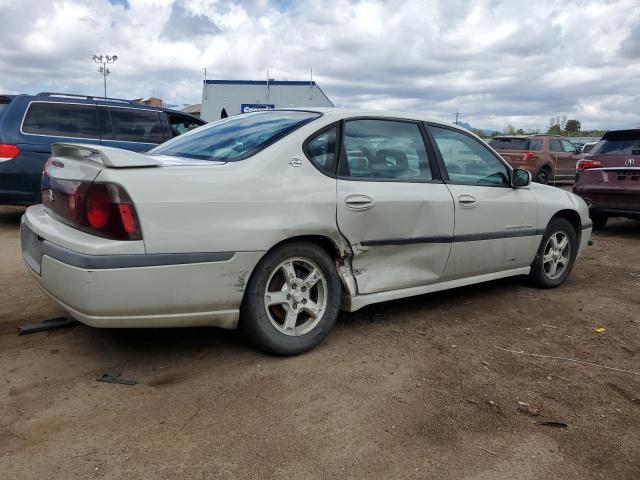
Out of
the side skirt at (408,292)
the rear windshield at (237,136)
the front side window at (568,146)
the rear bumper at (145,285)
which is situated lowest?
the side skirt at (408,292)

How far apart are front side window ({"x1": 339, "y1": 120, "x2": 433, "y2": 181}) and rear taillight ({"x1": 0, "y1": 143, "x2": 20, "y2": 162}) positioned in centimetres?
534

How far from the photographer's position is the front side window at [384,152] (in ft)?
12.1

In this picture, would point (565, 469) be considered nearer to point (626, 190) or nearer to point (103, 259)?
point (103, 259)

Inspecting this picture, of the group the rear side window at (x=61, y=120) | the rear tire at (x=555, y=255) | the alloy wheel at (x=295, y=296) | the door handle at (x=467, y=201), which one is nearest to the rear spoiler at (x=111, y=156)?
the alloy wheel at (x=295, y=296)

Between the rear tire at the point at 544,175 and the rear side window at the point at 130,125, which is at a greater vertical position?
the rear side window at the point at 130,125

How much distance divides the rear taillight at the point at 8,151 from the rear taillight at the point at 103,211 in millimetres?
4952

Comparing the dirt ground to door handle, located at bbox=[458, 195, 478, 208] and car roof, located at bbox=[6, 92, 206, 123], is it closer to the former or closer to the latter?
door handle, located at bbox=[458, 195, 478, 208]

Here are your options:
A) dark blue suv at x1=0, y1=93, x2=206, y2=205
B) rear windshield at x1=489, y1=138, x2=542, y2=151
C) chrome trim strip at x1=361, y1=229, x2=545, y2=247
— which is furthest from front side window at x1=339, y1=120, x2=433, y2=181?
rear windshield at x1=489, y1=138, x2=542, y2=151

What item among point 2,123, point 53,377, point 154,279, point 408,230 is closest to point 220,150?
point 154,279

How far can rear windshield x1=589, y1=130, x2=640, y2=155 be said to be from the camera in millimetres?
8508

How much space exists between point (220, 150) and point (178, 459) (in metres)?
1.88

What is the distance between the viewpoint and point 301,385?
10.1 ft

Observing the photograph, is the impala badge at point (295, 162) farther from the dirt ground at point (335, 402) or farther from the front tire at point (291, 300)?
the dirt ground at point (335, 402)

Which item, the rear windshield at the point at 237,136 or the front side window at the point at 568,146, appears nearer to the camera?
the rear windshield at the point at 237,136
